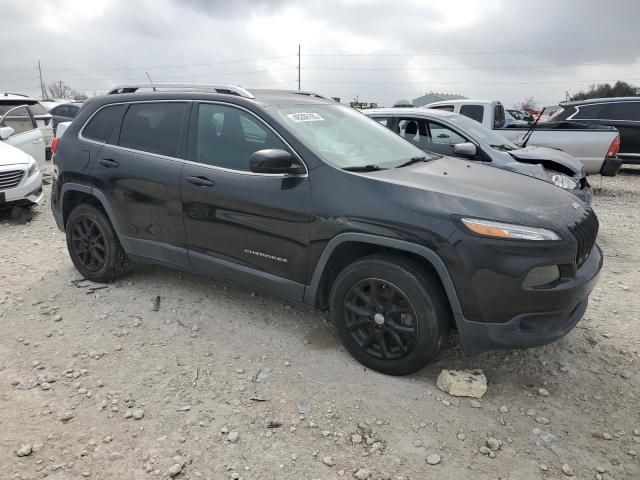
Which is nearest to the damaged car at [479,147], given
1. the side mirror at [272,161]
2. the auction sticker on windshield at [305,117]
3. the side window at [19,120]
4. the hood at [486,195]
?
the hood at [486,195]

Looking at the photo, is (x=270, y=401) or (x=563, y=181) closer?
(x=270, y=401)

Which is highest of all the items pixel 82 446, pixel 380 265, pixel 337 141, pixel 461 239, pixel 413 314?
pixel 337 141

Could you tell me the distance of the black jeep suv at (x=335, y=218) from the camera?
271 centimetres

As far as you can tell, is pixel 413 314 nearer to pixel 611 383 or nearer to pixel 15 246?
pixel 611 383

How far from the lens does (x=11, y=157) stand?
7090 millimetres

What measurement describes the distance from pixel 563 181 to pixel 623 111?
6472mm

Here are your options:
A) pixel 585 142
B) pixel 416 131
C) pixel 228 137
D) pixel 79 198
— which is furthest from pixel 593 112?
pixel 79 198

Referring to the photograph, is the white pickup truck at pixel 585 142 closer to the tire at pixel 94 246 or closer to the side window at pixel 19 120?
the tire at pixel 94 246

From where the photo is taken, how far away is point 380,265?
2.93m

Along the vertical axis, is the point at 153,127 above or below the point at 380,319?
above

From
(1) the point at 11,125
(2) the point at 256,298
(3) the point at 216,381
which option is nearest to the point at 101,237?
(2) the point at 256,298

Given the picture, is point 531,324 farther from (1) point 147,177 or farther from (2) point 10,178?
(2) point 10,178

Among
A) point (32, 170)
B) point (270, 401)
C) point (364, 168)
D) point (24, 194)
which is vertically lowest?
point (270, 401)

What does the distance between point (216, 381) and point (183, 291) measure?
4.85 ft
